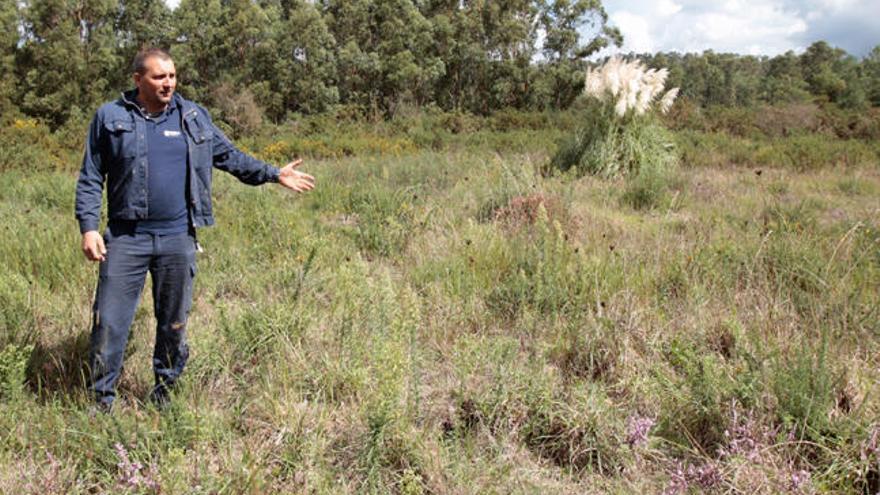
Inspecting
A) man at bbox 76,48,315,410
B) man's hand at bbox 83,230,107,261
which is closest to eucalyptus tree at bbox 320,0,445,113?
man at bbox 76,48,315,410

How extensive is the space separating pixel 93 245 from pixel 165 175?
1.28 ft

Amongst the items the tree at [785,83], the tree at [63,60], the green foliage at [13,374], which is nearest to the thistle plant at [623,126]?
the green foliage at [13,374]

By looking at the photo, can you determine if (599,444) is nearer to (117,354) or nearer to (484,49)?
(117,354)

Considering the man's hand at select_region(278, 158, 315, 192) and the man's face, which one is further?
the man's hand at select_region(278, 158, 315, 192)

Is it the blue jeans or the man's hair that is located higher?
the man's hair

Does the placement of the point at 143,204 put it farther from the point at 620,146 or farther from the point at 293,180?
the point at 620,146

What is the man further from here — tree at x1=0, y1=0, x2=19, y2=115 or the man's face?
tree at x1=0, y1=0, x2=19, y2=115

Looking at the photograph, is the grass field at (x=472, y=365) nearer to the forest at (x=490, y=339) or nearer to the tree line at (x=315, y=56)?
the forest at (x=490, y=339)

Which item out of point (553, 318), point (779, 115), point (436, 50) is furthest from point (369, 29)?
point (553, 318)

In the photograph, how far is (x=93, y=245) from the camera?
2.29m

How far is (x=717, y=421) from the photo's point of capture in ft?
7.82

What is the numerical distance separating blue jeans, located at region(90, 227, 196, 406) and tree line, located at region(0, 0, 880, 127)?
21.0 metres

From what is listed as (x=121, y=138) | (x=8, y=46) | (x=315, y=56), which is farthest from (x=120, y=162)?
(x=8, y=46)

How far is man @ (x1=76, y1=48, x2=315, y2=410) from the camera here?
2367 mm
